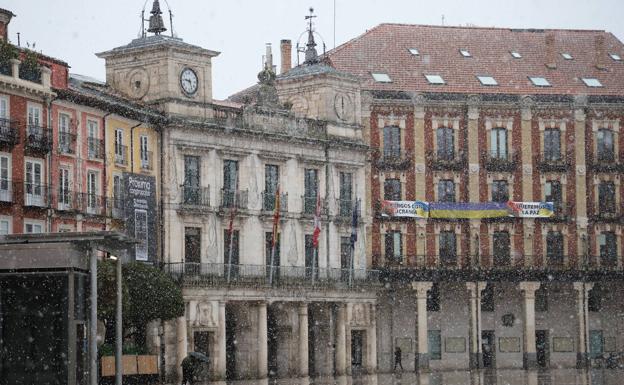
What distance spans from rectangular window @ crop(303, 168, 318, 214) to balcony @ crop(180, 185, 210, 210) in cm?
740

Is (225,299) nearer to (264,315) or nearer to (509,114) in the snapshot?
(264,315)

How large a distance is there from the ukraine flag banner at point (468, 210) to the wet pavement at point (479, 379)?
969cm

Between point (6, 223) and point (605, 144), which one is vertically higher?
point (605, 144)

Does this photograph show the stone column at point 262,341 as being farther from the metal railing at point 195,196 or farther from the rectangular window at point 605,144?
the rectangular window at point 605,144

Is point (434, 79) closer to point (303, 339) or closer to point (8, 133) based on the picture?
point (303, 339)

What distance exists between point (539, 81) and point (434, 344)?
1566 cm

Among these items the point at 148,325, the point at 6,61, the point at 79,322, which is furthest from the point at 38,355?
the point at 148,325

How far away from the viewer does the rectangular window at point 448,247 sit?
293 ft

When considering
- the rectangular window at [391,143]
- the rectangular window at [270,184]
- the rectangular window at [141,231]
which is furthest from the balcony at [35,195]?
the rectangular window at [391,143]

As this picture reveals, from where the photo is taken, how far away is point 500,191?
90875mm

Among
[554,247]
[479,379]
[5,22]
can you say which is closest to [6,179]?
[5,22]

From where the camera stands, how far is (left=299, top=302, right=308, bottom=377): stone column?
78.9 m

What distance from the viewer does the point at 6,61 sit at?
63719 mm

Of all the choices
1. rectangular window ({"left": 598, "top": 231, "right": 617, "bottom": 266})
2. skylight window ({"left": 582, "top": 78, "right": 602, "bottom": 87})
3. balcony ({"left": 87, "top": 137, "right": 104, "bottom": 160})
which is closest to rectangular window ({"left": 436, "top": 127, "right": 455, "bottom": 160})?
skylight window ({"left": 582, "top": 78, "right": 602, "bottom": 87})
